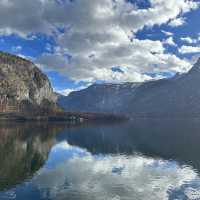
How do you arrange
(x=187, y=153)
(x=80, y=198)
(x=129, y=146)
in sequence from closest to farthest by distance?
(x=80, y=198), (x=187, y=153), (x=129, y=146)

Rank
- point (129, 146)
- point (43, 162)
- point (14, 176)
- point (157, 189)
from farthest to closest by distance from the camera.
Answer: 1. point (129, 146)
2. point (43, 162)
3. point (14, 176)
4. point (157, 189)

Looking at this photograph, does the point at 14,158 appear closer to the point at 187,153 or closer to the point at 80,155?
the point at 80,155

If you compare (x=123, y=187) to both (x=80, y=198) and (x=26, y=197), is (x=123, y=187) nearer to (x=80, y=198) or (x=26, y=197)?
(x=80, y=198)

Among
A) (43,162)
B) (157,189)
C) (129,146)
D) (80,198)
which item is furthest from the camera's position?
(129,146)

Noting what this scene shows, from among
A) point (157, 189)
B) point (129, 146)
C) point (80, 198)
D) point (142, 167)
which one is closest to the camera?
point (80, 198)

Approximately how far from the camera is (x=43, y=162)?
328 feet

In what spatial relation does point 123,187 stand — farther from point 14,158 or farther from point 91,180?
point 14,158

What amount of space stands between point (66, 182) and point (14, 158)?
126 ft

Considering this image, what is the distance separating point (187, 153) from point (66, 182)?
195 ft

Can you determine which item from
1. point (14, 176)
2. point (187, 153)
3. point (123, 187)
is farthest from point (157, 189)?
point (187, 153)

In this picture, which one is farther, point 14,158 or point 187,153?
point 187,153

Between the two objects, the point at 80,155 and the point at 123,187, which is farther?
the point at 80,155

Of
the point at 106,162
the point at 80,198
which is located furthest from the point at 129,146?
the point at 80,198

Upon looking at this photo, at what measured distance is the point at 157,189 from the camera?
66.4 meters
